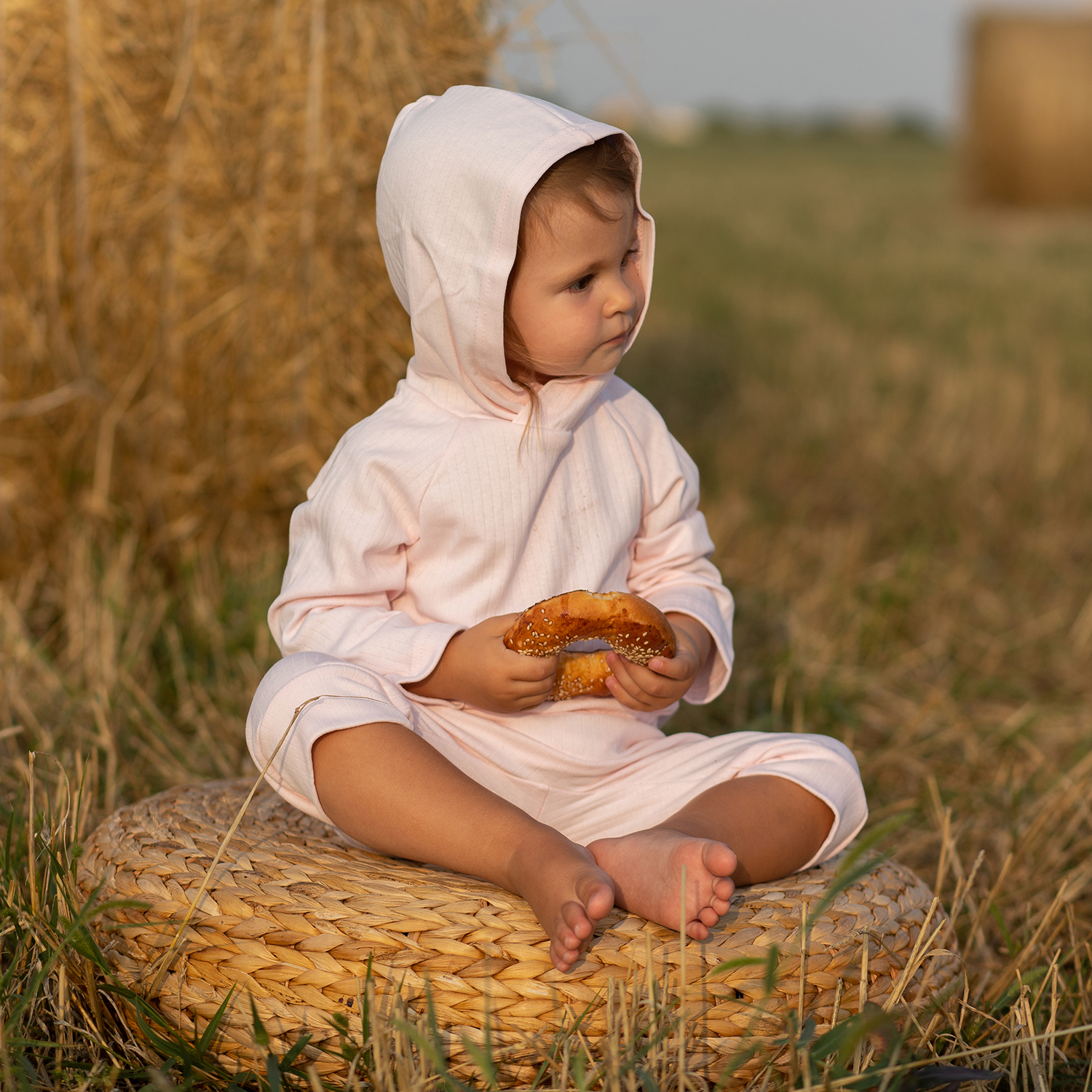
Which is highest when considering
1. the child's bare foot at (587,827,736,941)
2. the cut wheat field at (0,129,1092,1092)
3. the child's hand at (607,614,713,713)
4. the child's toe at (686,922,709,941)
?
the child's hand at (607,614,713,713)

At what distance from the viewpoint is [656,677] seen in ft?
5.88

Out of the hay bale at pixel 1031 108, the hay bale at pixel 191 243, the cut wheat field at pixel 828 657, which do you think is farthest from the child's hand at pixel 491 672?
the hay bale at pixel 1031 108

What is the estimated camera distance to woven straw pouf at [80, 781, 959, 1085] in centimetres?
146

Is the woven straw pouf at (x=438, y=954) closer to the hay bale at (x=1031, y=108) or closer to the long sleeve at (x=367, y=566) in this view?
the long sleeve at (x=367, y=566)

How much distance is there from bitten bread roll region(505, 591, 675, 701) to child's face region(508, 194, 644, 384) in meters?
0.34

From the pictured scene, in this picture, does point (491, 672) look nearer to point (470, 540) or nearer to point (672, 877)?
point (470, 540)

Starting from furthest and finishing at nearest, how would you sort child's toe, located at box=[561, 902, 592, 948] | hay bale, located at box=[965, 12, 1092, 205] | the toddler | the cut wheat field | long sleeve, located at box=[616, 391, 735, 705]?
1. hay bale, located at box=[965, 12, 1092, 205]
2. long sleeve, located at box=[616, 391, 735, 705]
3. the toddler
4. the cut wheat field
5. child's toe, located at box=[561, 902, 592, 948]

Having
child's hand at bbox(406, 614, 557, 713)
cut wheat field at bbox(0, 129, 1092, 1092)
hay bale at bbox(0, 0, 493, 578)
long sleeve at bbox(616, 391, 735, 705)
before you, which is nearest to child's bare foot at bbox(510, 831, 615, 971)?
cut wheat field at bbox(0, 129, 1092, 1092)

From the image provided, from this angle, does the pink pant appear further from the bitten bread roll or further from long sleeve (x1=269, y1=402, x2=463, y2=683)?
the bitten bread roll

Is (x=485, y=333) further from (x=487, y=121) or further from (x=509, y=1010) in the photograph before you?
(x=509, y=1010)

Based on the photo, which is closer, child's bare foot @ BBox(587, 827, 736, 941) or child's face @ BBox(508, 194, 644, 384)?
child's bare foot @ BBox(587, 827, 736, 941)

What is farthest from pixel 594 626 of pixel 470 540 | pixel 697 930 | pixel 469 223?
pixel 469 223

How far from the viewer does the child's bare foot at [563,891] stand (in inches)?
55.4

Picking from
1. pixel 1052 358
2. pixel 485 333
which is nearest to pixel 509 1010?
pixel 485 333
